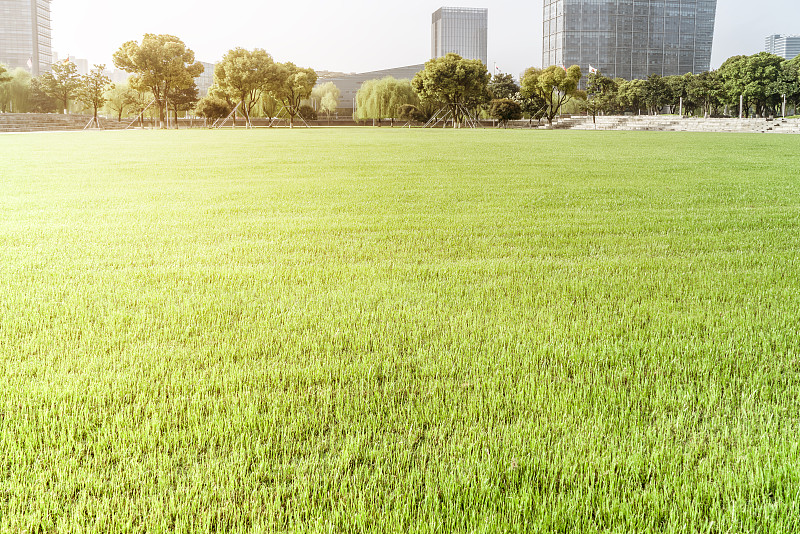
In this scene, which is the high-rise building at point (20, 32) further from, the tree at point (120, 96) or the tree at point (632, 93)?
the tree at point (632, 93)

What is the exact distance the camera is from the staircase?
200ft

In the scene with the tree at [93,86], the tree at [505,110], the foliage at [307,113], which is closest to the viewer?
the tree at [93,86]

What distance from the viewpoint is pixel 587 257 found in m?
6.11

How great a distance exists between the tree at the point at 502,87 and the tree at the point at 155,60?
1648 inches

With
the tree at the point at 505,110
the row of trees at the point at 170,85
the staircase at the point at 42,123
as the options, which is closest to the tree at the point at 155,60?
the row of trees at the point at 170,85

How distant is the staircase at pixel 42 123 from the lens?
61.0 meters

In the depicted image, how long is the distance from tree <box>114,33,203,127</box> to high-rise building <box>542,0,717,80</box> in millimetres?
108183

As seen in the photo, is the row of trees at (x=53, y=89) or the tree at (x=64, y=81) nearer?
the row of trees at (x=53, y=89)

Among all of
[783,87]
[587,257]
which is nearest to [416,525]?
[587,257]

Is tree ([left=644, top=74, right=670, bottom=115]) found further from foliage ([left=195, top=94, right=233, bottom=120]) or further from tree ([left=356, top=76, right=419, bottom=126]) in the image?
foliage ([left=195, top=94, right=233, bottom=120])

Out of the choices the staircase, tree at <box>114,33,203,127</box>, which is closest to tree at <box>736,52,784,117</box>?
tree at <box>114,33,203,127</box>

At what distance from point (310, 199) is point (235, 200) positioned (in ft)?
3.67

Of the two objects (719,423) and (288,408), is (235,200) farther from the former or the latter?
(719,423)

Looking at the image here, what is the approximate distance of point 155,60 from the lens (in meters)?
58.6
